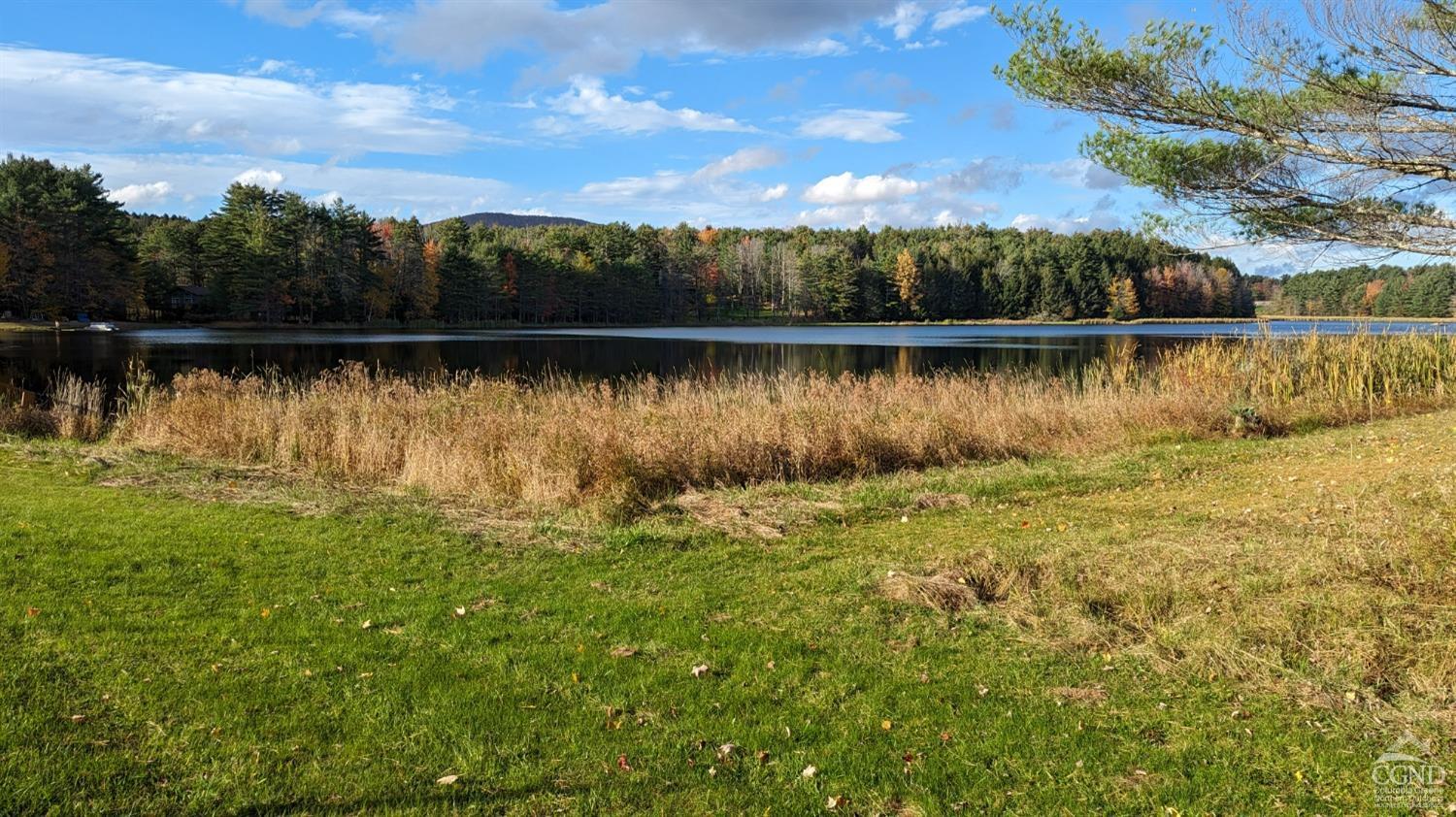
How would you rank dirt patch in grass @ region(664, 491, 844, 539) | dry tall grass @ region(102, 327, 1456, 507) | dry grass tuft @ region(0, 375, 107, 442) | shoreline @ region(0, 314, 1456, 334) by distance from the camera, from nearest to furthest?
dirt patch in grass @ region(664, 491, 844, 539) < dry tall grass @ region(102, 327, 1456, 507) < dry grass tuft @ region(0, 375, 107, 442) < shoreline @ region(0, 314, 1456, 334)

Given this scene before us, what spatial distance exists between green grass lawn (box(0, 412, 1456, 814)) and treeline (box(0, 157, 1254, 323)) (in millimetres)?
33763

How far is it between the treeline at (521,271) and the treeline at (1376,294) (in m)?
16.2

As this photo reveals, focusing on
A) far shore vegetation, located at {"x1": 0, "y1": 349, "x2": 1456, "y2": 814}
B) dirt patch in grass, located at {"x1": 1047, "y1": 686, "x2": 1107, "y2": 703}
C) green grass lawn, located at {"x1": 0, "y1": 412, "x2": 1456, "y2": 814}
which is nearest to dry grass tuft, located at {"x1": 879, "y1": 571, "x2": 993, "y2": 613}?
far shore vegetation, located at {"x1": 0, "y1": 349, "x2": 1456, "y2": 814}

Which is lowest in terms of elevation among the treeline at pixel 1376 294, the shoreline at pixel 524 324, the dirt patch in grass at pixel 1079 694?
the dirt patch in grass at pixel 1079 694

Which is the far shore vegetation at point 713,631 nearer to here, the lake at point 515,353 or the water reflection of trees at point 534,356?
the lake at point 515,353

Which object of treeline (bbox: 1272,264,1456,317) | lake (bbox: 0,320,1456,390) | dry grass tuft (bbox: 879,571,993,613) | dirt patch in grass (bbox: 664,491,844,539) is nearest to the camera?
dry grass tuft (bbox: 879,571,993,613)

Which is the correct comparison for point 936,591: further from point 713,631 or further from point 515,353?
point 515,353

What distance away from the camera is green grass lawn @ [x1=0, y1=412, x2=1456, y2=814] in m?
3.83

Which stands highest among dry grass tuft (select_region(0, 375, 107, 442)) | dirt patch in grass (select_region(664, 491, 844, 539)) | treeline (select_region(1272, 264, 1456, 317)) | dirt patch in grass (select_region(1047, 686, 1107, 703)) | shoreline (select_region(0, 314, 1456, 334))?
treeline (select_region(1272, 264, 1456, 317))

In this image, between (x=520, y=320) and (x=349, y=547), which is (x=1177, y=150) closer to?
(x=349, y=547)

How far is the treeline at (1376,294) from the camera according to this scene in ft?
248

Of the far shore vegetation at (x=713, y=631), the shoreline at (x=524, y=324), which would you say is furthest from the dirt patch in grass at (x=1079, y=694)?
the shoreline at (x=524, y=324)

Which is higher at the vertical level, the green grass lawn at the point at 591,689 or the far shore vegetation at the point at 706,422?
the far shore vegetation at the point at 706,422

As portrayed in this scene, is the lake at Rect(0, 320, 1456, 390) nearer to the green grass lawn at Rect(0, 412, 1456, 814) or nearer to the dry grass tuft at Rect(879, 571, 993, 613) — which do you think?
the green grass lawn at Rect(0, 412, 1456, 814)
